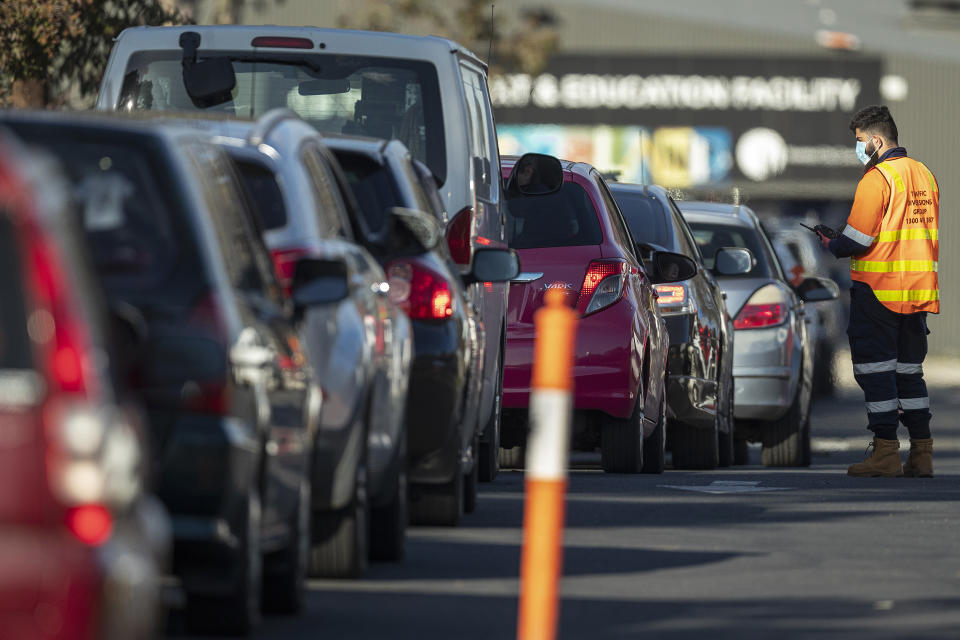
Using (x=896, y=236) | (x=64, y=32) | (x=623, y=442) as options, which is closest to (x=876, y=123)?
(x=896, y=236)

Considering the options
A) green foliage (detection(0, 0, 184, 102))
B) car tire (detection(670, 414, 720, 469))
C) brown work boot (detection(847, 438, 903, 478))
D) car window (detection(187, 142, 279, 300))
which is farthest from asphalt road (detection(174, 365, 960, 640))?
green foliage (detection(0, 0, 184, 102))

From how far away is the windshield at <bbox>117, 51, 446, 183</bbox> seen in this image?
12.0 m

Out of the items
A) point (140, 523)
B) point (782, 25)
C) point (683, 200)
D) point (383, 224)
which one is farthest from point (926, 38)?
point (140, 523)

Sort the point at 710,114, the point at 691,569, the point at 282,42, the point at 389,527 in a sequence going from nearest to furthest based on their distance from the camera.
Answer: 1. the point at 389,527
2. the point at 691,569
3. the point at 282,42
4. the point at 710,114

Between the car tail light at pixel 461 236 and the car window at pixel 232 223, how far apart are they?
3.76 m

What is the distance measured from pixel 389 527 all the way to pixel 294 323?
159 centimetres

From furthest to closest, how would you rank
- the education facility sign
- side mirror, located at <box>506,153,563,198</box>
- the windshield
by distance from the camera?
the education facility sign → side mirror, located at <box>506,153,563,198</box> → the windshield

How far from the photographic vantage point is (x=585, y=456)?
64.4ft

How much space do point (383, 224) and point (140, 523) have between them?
5593mm

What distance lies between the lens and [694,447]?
16391 millimetres

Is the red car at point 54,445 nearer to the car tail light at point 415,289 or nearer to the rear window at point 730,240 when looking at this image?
the car tail light at point 415,289

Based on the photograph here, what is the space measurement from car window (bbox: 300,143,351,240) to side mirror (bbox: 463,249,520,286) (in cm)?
181

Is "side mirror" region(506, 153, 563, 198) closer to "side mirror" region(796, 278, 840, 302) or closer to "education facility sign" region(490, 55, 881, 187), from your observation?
"side mirror" region(796, 278, 840, 302)

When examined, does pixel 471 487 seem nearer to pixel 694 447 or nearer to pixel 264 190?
pixel 264 190
